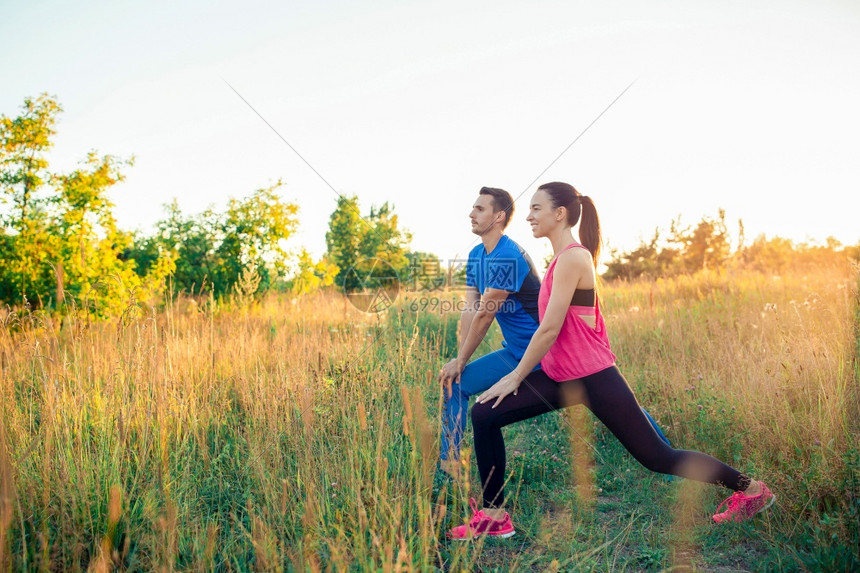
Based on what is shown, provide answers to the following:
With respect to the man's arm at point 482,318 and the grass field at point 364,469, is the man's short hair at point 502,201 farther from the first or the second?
the grass field at point 364,469

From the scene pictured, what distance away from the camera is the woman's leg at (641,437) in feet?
8.46

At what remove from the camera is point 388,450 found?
3121 millimetres

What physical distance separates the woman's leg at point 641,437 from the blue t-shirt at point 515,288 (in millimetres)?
682

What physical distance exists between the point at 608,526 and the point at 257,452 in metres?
2.16

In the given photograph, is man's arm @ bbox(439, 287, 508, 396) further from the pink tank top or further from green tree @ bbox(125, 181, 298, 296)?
green tree @ bbox(125, 181, 298, 296)

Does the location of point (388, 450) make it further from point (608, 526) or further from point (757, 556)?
point (757, 556)

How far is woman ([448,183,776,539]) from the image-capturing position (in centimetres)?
259

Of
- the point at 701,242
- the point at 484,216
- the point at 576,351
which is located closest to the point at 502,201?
the point at 484,216

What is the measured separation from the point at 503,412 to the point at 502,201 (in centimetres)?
163

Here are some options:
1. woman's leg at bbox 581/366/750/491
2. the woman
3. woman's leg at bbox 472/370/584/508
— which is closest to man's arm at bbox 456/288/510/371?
the woman

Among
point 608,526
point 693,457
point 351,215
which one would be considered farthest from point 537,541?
point 351,215

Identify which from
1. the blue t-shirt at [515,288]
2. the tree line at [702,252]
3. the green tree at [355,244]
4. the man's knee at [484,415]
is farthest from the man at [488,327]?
the green tree at [355,244]

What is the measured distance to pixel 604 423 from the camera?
2.56 meters

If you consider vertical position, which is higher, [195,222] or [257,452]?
[195,222]
